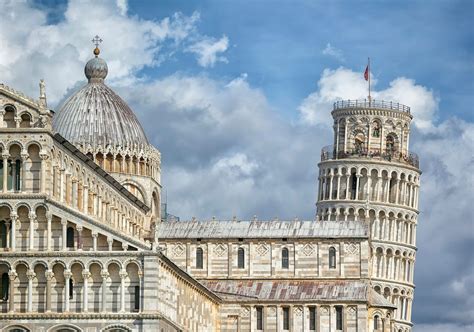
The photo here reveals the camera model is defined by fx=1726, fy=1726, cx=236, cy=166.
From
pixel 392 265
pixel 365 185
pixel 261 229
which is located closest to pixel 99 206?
pixel 261 229

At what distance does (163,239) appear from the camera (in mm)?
145625

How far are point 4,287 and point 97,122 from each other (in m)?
38.2

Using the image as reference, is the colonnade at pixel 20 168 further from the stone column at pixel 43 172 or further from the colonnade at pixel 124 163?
the colonnade at pixel 124 163

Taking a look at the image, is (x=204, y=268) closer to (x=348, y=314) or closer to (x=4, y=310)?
(x=348, y=314)

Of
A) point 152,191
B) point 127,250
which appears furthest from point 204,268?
point 127,250

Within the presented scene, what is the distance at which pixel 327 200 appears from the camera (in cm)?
18750

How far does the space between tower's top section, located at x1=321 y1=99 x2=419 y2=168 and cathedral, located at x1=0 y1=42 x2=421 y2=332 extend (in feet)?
0.51

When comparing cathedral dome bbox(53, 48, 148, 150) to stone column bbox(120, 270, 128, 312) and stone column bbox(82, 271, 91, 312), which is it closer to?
stone column bbox(82, 271, 91, 312)

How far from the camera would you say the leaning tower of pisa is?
185 metres

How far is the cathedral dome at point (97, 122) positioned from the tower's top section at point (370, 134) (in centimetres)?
4774

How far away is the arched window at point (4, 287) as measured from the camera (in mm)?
107312

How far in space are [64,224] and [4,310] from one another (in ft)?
21.2

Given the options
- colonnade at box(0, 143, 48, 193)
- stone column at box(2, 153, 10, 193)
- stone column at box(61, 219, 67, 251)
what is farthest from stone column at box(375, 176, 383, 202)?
stone column at box(2, 153, 10, 193)

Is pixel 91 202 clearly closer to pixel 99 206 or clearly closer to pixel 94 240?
pixel 99 206
